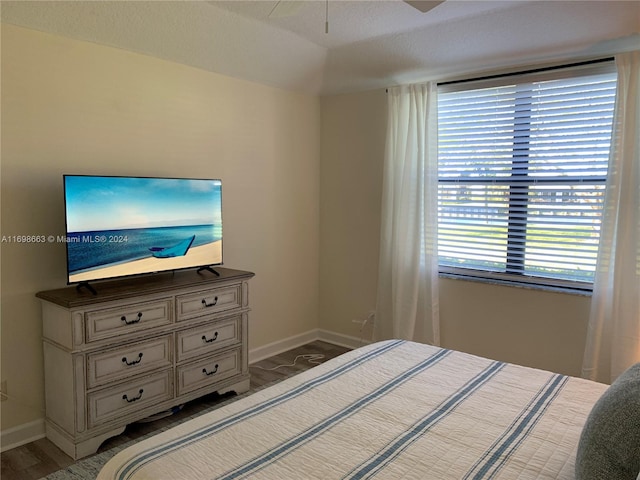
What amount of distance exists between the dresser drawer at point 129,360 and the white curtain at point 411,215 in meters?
1.93

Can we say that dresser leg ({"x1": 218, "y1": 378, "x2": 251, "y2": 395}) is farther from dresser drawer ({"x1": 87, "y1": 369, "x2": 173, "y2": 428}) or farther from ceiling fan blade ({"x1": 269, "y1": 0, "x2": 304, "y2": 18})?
ceiling fan blade ({"x1": 269, "y1": 0, "x2": 304, "y2": 18})

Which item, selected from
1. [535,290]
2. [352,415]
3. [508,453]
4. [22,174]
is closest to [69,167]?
[22,174]

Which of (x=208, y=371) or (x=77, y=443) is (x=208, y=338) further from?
(x=77, y=443)

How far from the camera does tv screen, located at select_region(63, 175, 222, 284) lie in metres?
2.67

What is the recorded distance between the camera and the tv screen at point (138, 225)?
8.75 feet

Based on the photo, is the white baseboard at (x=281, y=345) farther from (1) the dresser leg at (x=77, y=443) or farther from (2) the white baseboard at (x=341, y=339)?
(1) the dresser leg at (x=77, y=443)

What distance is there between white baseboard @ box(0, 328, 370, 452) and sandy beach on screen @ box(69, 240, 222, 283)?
93 centimetres

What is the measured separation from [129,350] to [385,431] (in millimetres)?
1755

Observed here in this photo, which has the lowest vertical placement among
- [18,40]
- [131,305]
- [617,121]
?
[131,305]

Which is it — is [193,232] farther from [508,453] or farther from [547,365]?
[547,365]

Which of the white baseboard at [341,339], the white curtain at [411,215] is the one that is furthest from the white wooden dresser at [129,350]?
A: the white baseboard at [341,339]

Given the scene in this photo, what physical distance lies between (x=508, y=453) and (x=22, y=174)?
277cm

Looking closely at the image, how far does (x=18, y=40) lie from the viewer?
258 centimetres

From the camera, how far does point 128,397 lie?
275 centimetres
